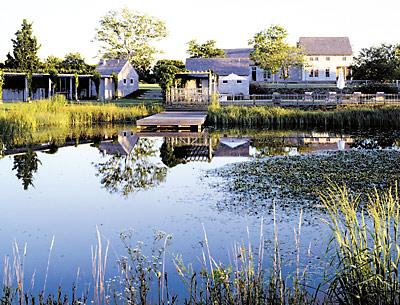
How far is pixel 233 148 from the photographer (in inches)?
Result: 668

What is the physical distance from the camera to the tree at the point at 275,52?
46.1m

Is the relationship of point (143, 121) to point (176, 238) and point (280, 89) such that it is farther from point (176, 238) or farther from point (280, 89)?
point (280, 89)

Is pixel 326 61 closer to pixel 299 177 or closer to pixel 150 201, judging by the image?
pixel 299 177

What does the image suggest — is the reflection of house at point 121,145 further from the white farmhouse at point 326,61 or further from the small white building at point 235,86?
the white farmhouse at point 326,61

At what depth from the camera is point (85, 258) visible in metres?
6.25

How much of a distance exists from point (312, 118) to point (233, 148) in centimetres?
829

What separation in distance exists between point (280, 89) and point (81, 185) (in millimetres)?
31578

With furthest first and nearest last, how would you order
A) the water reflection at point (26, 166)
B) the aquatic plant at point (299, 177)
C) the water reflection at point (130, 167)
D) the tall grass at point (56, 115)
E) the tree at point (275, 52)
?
the tree at point (275, 52), the tall grass at point (56, 115), the water reflection at point (26, 166), the water reflection at point (130, 167), the aquatic plant at point (299, 177)


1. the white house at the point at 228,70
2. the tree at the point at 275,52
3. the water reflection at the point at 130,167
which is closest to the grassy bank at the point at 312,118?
the water reflection at the point at 130,167

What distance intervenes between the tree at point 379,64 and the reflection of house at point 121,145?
26.7m

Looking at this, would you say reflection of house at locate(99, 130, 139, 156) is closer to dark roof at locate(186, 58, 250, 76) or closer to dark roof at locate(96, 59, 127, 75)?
dark roof at locate(96, 59, 127, 75)

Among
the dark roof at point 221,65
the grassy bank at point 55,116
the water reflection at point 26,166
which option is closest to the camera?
the water reflection at point 26,166

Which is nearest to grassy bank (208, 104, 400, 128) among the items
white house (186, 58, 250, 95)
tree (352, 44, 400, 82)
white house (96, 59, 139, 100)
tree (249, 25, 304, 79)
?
white house (186, 58, 250, 95)

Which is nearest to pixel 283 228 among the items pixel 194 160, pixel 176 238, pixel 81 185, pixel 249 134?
pixel 176 238
